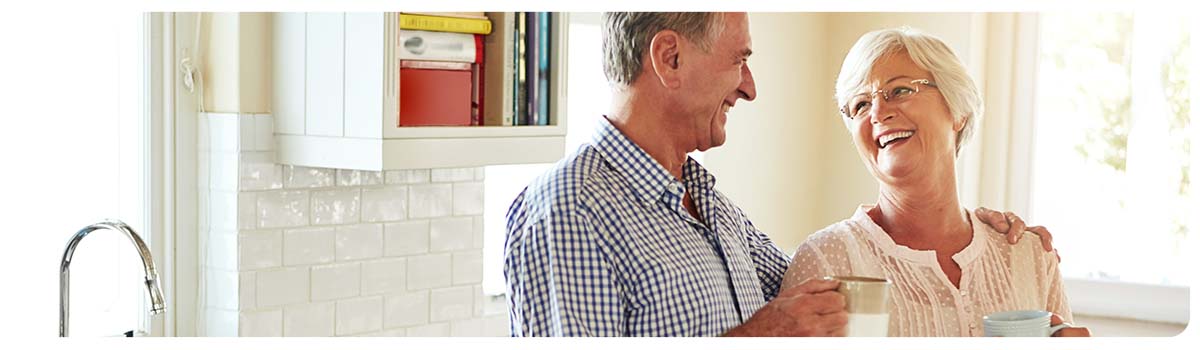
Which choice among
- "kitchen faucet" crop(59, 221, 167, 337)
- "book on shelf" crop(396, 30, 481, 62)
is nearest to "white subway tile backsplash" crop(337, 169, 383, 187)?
"book on shelf" crop(396, 30, 481, 62)

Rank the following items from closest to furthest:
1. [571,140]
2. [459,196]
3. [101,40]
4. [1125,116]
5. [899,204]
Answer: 1. [899,204]
2. [101,40]
3. [459,196]
4. [571,140]
5. [1125,116]

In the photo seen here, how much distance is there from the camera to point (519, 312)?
153cm

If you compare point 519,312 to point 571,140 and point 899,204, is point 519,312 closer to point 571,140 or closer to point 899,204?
point 899,204

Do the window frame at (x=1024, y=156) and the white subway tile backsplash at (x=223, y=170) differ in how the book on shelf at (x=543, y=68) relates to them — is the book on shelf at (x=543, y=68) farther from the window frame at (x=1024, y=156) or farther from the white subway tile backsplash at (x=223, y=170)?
the window frame at (x=1024, y=156)

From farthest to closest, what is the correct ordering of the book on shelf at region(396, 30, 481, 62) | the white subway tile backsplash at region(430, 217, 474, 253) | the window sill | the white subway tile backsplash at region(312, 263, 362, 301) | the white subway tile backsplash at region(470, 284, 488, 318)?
the window sill, the white subway tile backsplash at region(470, 284, 488, 318), the white subway tile backsplash at region(430, 217, 474, 253), the white subway tile backsplash at region(312, 263, 362, 301), the book on shelf at region(396, 30, 481, 62)

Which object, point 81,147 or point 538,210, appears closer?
point 538,210

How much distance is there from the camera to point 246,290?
251cm

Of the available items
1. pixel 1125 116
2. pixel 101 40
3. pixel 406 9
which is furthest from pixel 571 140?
pixel 1125 116

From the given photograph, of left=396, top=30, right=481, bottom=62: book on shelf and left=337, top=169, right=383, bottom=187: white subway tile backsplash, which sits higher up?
left=396, top=30, right=481, bottom=62: book on shelf

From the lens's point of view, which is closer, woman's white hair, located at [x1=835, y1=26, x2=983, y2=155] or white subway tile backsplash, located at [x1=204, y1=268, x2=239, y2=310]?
woman's white hair, located at [x1=835, y1=26, x2=983, y2=155]

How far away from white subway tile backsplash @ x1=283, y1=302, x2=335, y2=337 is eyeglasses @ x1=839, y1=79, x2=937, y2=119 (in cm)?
117

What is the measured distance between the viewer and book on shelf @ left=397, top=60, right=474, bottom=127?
2453mm

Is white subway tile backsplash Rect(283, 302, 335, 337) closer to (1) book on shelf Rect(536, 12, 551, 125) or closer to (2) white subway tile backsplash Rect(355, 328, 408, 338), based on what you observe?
(2) white subway tile backsplash Rect(355, 328, 408, 338)

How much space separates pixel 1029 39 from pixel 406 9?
6.97ft
